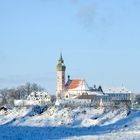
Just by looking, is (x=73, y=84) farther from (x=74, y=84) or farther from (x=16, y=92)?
(x=16, y=92)

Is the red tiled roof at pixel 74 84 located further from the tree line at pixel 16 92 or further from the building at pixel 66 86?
the tree line at pixel 16 92

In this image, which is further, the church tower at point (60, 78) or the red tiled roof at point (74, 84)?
the red tiled roof at point (74, 84)

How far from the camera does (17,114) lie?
212 feet

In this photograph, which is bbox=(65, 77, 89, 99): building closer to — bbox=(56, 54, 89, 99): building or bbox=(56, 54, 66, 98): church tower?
bbox=(56, 54, 89, 99): building

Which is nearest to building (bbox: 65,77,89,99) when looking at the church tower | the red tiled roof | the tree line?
the red tiled roof

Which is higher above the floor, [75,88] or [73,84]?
[73,84]

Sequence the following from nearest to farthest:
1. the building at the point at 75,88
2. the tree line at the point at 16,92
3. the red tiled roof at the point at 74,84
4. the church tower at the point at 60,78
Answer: the tree line at the point at 16,92 < the church tower at the point at 60,78 < the building at the point at 75,88 < the red tiled roof at the point at 74,84

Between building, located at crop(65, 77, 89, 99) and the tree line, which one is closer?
the tree line

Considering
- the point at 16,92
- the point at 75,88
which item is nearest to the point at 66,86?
the point at 75,88

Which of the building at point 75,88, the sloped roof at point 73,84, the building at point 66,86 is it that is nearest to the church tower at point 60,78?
the building at point 66,86

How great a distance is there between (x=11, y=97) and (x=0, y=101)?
6.57 metres

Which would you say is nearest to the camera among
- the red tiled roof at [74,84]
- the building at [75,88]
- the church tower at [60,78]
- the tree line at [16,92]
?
the tree line at [16,92]

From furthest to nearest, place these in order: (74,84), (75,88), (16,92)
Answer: (74,84) < (75,88) < (16,92)

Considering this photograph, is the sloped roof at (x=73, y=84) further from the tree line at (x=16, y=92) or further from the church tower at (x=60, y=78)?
the tree line at (x=16, y=92)
